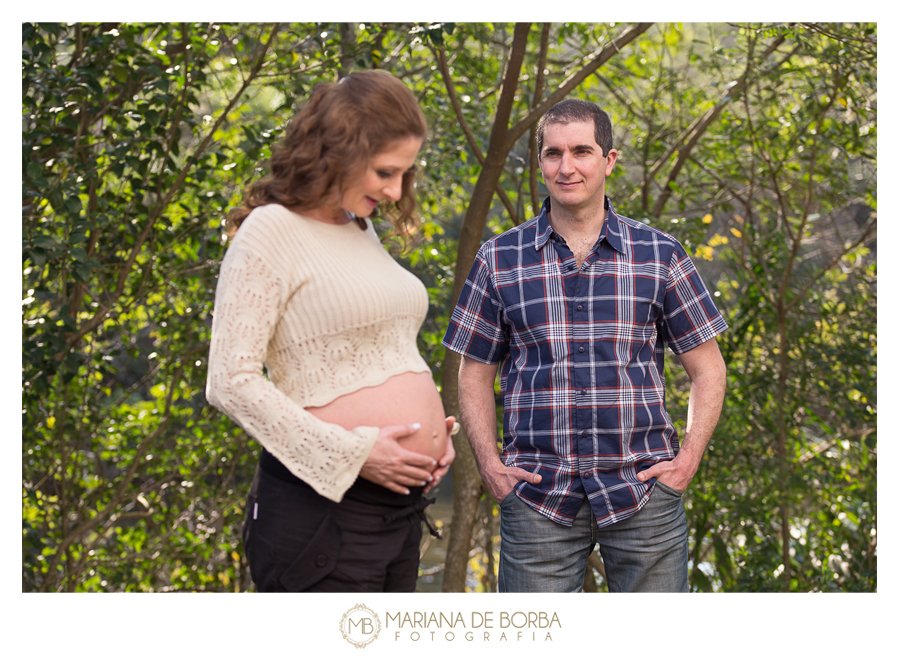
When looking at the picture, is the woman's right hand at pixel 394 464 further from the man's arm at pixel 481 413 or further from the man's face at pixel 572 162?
A: the man's face at pixel 572 162

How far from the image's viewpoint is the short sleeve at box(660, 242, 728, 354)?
184 centimetres

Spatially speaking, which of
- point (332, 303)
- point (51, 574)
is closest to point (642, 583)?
point (332, 303)

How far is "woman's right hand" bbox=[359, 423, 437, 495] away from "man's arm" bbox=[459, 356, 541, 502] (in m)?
0.50

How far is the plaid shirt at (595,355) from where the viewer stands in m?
1.78

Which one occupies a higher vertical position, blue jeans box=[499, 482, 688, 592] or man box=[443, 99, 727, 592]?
man box=[443, 99, 727, 592]

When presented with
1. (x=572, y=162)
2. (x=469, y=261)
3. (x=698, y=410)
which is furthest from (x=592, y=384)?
(x=469, y=261)

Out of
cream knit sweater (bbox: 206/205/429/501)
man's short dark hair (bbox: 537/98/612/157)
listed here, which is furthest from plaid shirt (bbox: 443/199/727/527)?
cream knit sweater (bbox: 206/205/429/501)

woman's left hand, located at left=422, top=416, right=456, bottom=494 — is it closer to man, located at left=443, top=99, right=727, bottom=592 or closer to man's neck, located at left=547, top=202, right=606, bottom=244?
man, located at left=443, top=99, right=727, bottom=592

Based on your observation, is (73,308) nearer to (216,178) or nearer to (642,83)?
(216,178)

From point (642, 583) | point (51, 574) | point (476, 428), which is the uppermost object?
point (476, 428)

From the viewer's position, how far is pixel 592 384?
5.83 ft

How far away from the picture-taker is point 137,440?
3395mm
